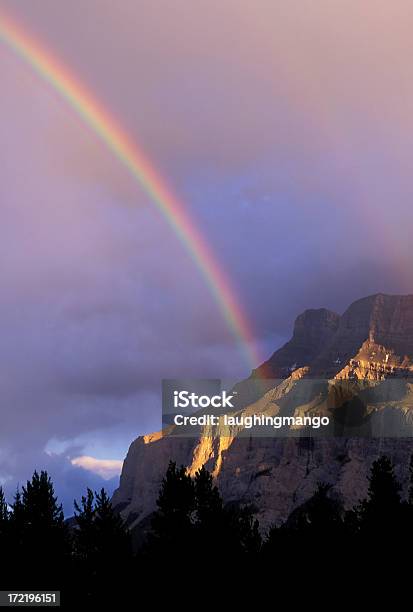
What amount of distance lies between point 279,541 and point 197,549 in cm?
1708

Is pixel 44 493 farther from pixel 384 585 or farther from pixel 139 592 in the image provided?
pixel 384 585

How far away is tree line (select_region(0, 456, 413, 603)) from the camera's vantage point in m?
73.8

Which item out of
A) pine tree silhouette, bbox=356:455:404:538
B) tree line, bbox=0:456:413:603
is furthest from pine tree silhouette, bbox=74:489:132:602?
pine tree silhouette, bbox=356:455:404:538

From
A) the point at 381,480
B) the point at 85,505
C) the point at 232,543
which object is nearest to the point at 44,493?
the point at 85,505

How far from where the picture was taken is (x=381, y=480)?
3792 inches

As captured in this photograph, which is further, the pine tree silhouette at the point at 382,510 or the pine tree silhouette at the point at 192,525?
the pine tree silhouette at the point at 382,510

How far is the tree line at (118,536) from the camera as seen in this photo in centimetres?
7381

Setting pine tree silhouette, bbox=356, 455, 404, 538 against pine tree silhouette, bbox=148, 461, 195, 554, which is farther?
pine tree silhouette, bbox=356, 455, 404, 538

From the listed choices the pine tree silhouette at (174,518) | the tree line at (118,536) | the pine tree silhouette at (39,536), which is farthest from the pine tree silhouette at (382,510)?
the pine tree silhouette at (39,536)

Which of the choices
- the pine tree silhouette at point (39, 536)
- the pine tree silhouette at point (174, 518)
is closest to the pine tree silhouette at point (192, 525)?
the pine tree silhouette at point (174, 518)

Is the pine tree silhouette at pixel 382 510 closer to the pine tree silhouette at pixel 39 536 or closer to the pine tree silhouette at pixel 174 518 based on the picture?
the pine tree silhouette at pixel 174 518

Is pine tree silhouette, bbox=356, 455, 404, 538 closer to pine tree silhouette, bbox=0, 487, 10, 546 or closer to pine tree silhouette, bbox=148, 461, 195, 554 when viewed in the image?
pine tree silhouette, bbox=148, 461, 195, 554

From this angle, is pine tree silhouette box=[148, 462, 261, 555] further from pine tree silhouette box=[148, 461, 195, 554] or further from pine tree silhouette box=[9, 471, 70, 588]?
pine tree silhouette box=[9, 471, 70, 588]

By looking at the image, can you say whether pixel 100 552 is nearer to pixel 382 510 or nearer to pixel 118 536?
pixel 118 536
